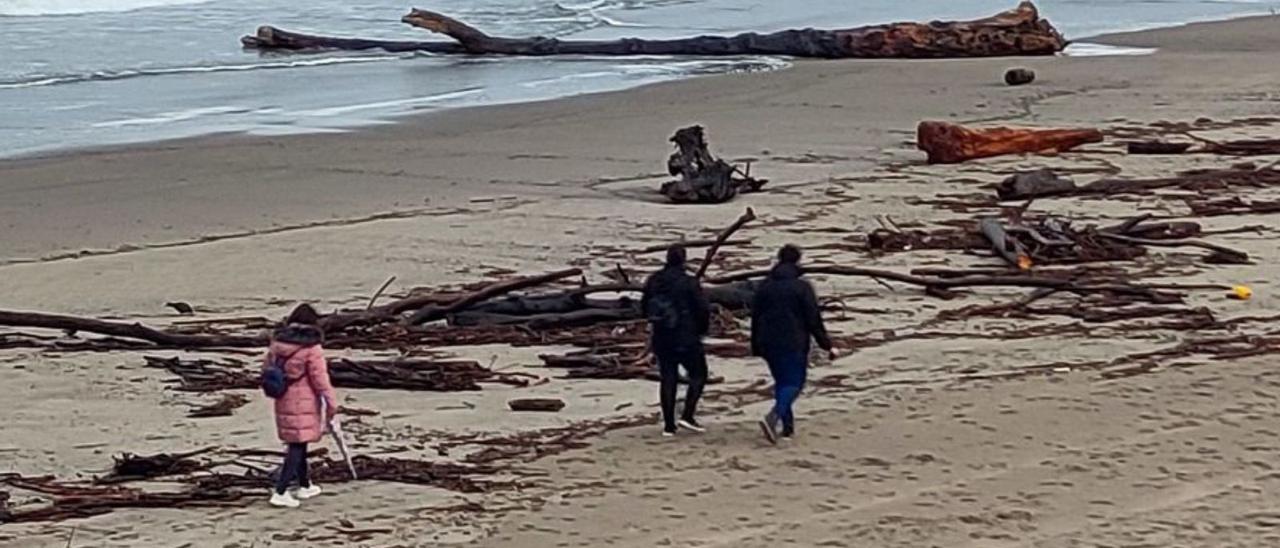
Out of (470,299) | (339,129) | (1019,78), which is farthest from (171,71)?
(470,299)

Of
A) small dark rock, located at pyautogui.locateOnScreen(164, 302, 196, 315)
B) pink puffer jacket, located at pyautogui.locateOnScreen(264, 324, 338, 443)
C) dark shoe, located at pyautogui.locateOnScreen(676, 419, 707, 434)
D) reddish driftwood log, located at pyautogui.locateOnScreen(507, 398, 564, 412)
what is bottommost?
small dark rock, located at pyautogui.locateOnScreen(164, 302, 196, 315)

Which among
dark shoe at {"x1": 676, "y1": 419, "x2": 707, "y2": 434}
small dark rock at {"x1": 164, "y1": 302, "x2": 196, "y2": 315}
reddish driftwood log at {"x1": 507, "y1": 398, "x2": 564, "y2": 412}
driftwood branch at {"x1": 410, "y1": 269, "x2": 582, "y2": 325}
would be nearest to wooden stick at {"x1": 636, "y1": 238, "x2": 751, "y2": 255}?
driftwood branch at {"x1": 410, "y1": 269, "x2": 582, "y2": 325}

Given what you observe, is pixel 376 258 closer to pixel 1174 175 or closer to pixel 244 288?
pixel 244 288

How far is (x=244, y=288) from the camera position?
1580 centimetres

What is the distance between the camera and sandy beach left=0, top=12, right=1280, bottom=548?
9.32 metres

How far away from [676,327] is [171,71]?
2323 centimetres

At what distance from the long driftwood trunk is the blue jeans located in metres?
22.4

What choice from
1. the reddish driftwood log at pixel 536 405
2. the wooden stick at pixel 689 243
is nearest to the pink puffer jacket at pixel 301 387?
the reddish driftwood log at pixel 536 405

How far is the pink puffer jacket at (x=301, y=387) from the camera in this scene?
9555 millimetres

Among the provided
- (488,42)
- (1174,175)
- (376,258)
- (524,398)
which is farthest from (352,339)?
(488,42)

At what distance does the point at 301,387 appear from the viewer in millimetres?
9586

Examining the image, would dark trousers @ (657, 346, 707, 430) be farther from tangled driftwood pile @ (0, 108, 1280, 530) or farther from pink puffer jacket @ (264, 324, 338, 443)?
pink puffer jacket @ (264, 324, 338, 443)

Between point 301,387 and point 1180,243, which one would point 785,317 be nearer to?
point 301,387

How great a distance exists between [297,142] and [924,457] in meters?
14.9
